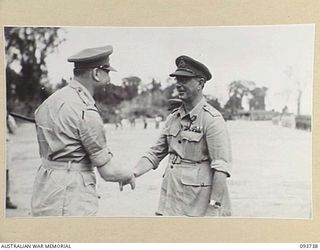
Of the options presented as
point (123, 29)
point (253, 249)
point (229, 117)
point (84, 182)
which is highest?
point (123, 29)

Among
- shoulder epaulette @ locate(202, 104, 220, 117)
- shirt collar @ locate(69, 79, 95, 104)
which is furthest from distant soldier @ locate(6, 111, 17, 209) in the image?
shoulder epaulette @ locate(202, 104, 220, 117)

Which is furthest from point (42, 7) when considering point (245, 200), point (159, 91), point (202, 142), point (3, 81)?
point (245, 200)

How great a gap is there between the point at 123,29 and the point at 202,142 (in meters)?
0.23

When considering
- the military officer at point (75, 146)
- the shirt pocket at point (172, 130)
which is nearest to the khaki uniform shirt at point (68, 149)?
the military officer at point (75, 146)

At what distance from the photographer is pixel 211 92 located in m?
0.99

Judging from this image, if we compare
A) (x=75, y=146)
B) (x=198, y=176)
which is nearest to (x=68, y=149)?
(x=75, y=146)

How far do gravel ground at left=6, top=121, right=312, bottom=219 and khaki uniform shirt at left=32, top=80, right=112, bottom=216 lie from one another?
17mm

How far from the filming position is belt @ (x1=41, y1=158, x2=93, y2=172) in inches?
38.7

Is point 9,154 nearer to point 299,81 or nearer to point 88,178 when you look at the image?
point 88,178

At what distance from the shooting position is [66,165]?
981 millimetres

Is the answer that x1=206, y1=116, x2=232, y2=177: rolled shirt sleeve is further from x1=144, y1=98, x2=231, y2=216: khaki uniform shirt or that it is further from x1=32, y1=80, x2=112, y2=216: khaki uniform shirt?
x1=32, y1=80, x2=112, y2=216: khaki uniform shirt

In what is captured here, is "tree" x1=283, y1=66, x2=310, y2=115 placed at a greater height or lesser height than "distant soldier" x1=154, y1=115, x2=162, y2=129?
greater

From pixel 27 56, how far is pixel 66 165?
0.19m

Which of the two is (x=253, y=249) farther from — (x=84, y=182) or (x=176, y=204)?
(x=84, y=182)
